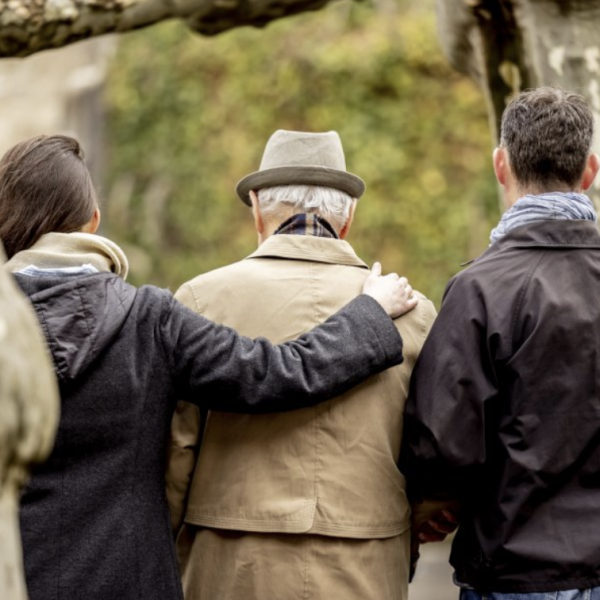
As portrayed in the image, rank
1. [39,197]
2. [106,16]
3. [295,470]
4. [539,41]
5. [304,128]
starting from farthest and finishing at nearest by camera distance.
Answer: [304,128], [106,16], [539,41], [295,470], [39,197]

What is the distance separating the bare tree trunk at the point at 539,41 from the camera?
12.6 feet

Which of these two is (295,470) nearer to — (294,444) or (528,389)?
(294,444)

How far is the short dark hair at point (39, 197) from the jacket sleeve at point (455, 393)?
33.0 inches

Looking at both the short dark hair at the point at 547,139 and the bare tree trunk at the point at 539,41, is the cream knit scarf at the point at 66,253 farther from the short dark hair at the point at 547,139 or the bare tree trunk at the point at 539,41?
the bare tree trunk at the point at 539,41

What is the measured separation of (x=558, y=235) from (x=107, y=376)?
3.43 ft

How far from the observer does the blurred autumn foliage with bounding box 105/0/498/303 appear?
1445 centimetres

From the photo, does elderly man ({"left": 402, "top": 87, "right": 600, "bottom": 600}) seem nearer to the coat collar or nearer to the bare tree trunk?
the coat collar

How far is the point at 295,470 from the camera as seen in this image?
2807 millimetres

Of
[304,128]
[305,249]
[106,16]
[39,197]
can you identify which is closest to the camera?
[39,197]

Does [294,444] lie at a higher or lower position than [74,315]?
lower

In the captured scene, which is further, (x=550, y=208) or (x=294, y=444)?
(x=294, y=444)

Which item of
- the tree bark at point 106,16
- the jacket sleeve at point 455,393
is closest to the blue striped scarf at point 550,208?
the jacket sleeve at point 455,393

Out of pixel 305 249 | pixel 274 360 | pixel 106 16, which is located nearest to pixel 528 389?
pixel 274 360

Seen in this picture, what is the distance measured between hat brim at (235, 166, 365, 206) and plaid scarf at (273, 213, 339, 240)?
89mm
